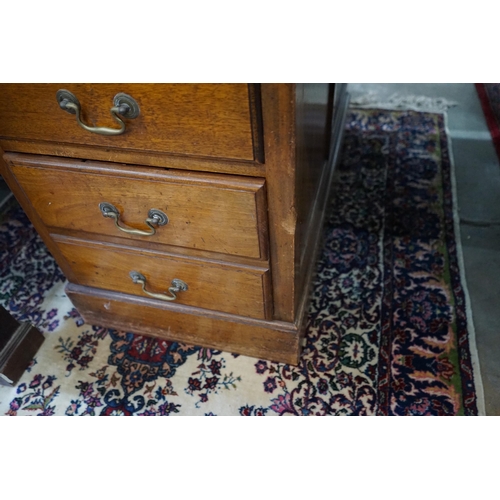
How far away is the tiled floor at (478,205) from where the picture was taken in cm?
95

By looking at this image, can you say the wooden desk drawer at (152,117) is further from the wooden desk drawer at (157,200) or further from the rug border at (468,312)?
the rug border at (468,312)

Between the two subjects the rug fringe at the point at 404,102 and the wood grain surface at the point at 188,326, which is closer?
the wood grain surface at the point at 188,326

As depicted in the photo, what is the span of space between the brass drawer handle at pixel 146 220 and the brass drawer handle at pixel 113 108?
0.49 ft

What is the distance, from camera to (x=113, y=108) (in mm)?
522

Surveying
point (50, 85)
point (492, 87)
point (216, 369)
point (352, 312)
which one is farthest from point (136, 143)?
point (492, 87)

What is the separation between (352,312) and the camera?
1.04 m

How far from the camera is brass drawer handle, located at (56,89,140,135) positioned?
0.52m

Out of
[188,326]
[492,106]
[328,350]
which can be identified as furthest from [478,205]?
[188,326]

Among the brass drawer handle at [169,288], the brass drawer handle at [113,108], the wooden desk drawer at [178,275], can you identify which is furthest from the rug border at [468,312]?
the brass drawer handle at [113,108]

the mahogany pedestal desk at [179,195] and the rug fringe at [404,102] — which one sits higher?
the rug fringe at [404,102]

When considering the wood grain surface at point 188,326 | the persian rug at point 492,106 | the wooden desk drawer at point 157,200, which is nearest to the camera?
the wooden desk drawer at point 157,200

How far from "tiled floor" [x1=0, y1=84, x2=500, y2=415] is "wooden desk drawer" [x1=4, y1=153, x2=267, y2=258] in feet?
2.13

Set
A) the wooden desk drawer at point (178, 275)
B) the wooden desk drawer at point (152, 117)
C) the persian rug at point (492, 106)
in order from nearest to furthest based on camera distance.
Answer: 1. the wooden desk drawer at point (152, 117)
2. the wooden desk drawer at point (178, 275)
3. the persian rug at point (492, 106)

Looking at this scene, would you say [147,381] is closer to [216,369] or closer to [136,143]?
[216,369]
